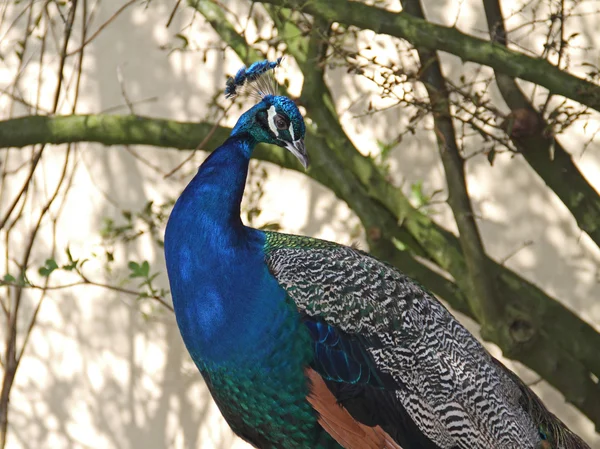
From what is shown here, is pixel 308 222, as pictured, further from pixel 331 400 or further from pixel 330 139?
pixel 331 400

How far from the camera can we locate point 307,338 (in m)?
1.42

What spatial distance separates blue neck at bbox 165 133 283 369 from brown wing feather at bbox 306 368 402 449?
0.13m

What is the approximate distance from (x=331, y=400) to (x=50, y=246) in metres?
2.09

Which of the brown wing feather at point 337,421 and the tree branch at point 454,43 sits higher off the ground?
the tree branch at point 454,43

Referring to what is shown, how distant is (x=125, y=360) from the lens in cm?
324

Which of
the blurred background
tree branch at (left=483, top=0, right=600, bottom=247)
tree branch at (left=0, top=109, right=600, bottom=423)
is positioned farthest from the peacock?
the blurred background

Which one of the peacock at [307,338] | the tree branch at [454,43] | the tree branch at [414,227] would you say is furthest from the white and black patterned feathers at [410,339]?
the tree branch at [454,43]

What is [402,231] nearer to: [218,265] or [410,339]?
[410,339]

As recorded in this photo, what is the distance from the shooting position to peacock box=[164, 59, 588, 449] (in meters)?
1.42

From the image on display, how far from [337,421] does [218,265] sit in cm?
33

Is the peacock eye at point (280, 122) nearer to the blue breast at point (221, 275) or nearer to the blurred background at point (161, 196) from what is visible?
the blue breast at point (221, 275)

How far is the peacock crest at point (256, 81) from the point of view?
164cm

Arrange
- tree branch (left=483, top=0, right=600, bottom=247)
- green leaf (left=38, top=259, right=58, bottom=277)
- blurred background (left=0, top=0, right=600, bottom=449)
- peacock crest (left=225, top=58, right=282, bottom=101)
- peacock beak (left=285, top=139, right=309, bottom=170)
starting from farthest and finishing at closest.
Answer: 1. blurred background (left=0, top=0, right=600, bottom=449)
2. tree branch (left=483, top=0, right=600, bottom=247)
3. green leaf (left=38, top=259, right=58, bottom=277)
4. peacock crest (left=225, top=58, right=282, bottom=101)
5. peacock beak (left=285, top=139, right=309, bottom=170)

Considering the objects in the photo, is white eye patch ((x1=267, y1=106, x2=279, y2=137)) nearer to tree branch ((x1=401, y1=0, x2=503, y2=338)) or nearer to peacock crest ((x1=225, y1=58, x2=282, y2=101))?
peacock crest ((x1=225, y1=58, x2=282, y2=101))
